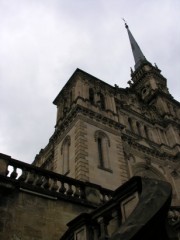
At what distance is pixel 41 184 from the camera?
10.6 metres

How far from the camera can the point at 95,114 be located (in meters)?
25.9

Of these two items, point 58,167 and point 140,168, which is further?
point 140,168

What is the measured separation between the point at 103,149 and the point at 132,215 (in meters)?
17.8

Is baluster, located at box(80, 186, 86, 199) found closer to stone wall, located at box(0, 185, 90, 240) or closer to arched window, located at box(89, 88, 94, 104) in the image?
stone wall, located at box(0, 185, 90, 240)

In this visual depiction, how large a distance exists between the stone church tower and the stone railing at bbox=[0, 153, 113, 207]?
8.54 metres

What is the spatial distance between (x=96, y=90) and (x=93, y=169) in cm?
1106

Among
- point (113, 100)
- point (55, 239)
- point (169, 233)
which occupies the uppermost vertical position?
point (113, 100)

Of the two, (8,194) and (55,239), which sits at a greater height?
(8,194)

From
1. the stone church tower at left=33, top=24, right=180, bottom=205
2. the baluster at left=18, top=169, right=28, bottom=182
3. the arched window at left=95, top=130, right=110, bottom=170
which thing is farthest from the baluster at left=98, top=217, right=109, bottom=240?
the arched window at left=95, top=130, right=110, bottom=170

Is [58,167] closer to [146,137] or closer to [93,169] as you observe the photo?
[93,169]

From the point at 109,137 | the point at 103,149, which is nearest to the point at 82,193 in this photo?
the point at 103,149

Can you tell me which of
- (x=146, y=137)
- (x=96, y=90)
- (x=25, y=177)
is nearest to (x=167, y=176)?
(x=146, y=137)

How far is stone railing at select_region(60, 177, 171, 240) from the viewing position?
18.8 ft

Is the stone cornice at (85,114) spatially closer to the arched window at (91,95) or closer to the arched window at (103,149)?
the arched window at (103,149)
